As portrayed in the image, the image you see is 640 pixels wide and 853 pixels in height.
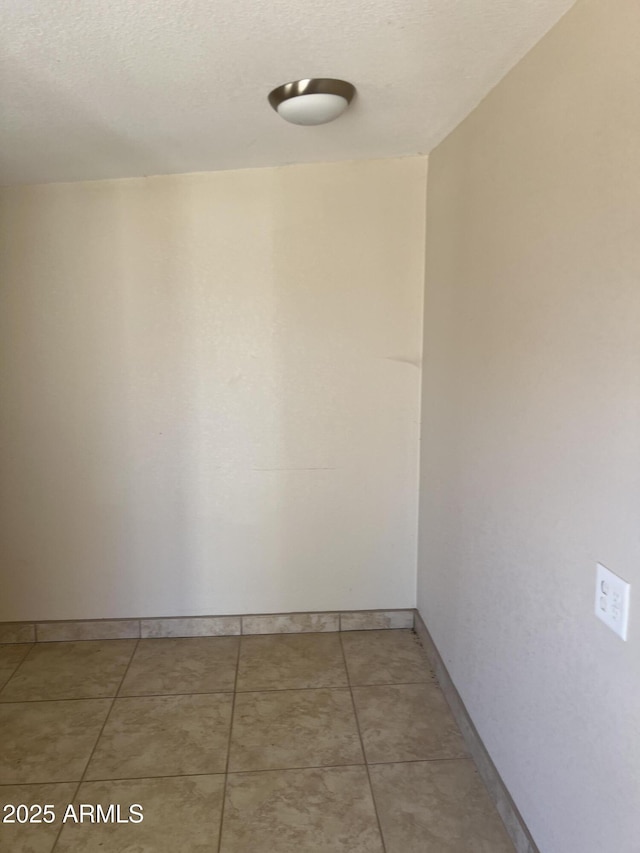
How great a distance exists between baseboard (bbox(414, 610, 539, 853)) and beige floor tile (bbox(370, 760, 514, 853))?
0.03 metres

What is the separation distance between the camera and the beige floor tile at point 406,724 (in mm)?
1929

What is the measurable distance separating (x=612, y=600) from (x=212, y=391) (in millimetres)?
1757

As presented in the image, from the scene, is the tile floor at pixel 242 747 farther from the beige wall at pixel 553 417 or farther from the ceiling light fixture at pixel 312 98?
the ceiling light fixture at pixel 312 98

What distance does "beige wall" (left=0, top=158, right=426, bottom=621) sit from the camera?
2.37 metres

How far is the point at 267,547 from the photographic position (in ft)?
8.50

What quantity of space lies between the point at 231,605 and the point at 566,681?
1.65m

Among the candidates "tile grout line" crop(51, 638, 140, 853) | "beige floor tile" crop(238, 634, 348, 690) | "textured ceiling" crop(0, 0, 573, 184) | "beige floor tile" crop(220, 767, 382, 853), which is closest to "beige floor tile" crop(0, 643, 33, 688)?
"tile grout line" crop(51, 638, 140, 853)

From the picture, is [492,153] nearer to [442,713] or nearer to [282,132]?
[282,132]

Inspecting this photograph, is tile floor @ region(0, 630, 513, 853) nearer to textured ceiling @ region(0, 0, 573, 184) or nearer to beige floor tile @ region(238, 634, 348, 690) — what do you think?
beige floor tile @ region(238, 634, 348, 690)

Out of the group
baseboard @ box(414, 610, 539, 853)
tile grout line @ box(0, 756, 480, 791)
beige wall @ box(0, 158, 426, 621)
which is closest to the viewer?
baseboard @ box(414, 610, 539, 853)

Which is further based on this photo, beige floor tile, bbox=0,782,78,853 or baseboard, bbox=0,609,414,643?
baseboard, bbox=0,609,414,643

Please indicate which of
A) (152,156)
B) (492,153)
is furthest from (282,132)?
(492,153)

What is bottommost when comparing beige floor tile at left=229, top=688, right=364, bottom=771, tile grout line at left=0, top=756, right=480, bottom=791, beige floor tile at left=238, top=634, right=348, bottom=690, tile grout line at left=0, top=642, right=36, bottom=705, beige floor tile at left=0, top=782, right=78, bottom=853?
beige floor tile at left=0, top=782, right=78, bottom=853

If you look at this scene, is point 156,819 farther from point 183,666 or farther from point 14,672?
point 14,672
